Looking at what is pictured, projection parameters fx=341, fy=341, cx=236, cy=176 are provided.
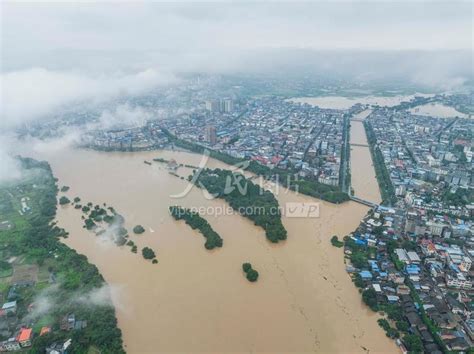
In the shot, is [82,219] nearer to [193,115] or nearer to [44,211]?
[44,211]

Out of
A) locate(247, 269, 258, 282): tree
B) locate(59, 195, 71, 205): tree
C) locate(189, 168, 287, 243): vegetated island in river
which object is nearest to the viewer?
locate(247, 269, 258, 282): tree

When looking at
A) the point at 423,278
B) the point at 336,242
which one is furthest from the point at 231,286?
the point at 423,278

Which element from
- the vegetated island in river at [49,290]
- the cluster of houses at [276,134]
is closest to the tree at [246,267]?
the vegetated island in river at [49,290]

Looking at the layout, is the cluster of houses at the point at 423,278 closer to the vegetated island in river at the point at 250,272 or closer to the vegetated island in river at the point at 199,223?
the vegetated island in river at the point at 250,272

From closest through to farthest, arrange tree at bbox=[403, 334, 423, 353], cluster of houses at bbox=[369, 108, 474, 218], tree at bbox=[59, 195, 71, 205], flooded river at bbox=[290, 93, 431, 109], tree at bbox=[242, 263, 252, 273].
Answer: tree at bbox=[403, 334, 423, 353], tree at bbox=[242, 263, 252, 273], cluster of houses at bbox=[369, 108, 474, 218], tree at bbox=[59, 195, 71, 205], flooded river at bbox=[290, 93, 431, 109]

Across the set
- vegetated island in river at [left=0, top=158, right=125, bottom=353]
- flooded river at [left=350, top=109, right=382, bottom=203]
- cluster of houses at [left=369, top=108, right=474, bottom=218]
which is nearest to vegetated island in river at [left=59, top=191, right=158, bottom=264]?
Result: vegetated island in river at [left=0, top=158, right=125, bottom=353]

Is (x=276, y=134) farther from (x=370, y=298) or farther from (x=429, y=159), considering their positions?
(x=370, y=298)

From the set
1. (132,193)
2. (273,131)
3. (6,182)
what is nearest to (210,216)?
(132,193)

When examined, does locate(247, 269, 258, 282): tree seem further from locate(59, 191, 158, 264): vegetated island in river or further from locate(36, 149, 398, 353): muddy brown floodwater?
locate(59, 191, 158, 264): vegetated island in river
